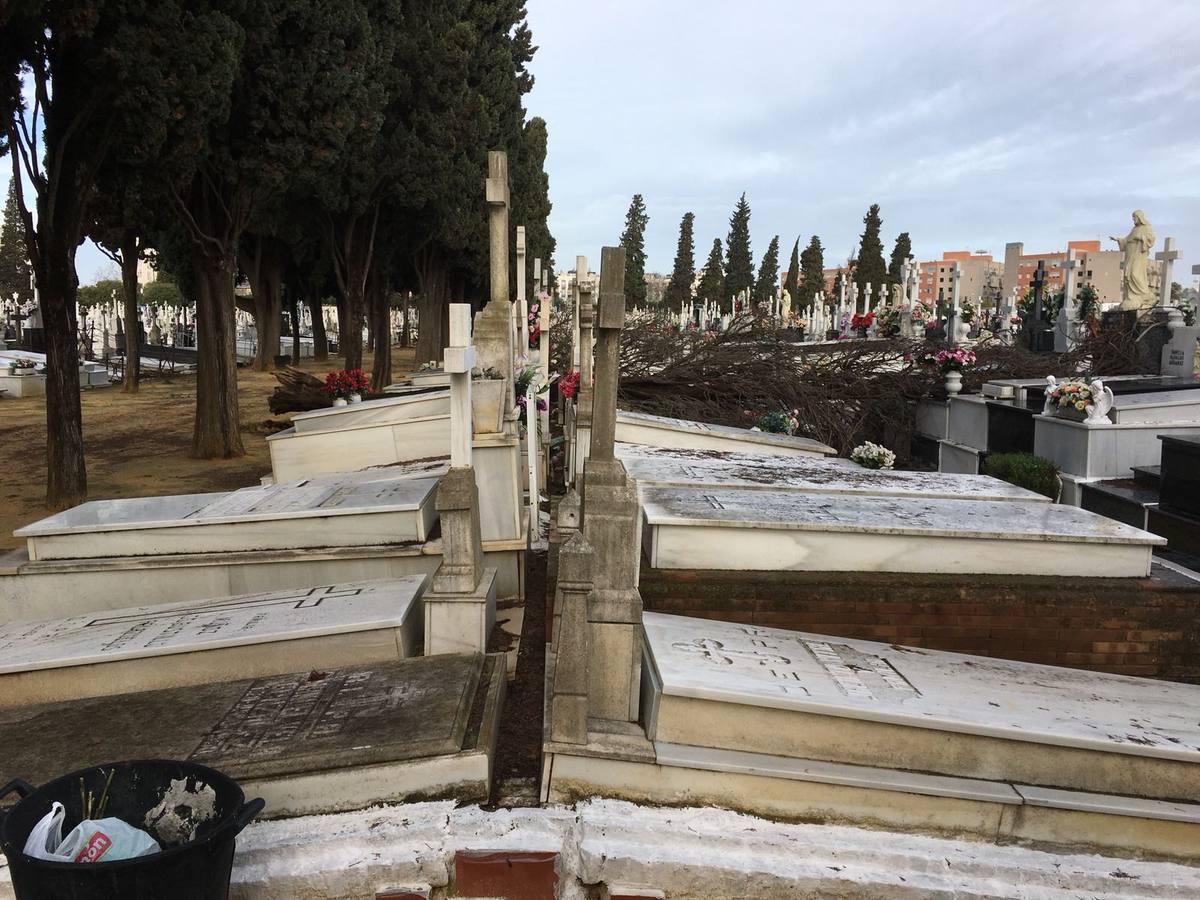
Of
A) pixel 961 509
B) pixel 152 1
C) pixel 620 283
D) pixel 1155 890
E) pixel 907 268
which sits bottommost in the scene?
pixel 1155 890

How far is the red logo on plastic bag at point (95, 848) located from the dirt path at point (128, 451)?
18.8 feet

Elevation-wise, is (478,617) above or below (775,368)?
below

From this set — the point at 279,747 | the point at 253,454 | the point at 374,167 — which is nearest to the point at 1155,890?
the point at 279,747

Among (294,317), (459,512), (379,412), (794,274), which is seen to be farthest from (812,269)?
(459,512)

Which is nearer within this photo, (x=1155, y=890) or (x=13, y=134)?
(x=1155, y=890)

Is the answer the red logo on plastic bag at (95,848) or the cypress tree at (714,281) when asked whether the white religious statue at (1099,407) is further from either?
the cypress tree at (714,281)

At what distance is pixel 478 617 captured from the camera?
4023 millimetres

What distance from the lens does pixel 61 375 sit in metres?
8.44

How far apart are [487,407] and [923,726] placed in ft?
11.9

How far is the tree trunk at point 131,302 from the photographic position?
1917 centimetres

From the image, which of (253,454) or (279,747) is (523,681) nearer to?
(279,747)

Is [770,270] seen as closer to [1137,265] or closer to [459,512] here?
[1137,265]

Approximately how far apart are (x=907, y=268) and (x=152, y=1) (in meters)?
17.9

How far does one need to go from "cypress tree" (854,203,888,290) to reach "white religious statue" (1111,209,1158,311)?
126ft
